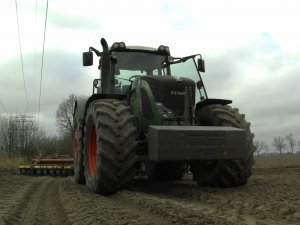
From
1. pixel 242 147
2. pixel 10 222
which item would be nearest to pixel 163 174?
pixel 242 147

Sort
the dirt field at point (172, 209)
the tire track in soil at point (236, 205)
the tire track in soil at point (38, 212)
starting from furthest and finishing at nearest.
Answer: the tire track in soil at point (38, 212) < the dirt field at point (172, 209) < the tire track in soil at point (236, 205)

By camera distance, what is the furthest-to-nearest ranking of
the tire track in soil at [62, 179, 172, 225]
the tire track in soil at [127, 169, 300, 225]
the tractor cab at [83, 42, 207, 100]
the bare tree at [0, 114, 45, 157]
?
1. the bare tree at [0, 114, 45, 157]
2. the tractor cab at [83, 42, 207, 100]
3. the tire track in soil at [62, 179, 172, 225]
4. the tire track in soil at [127, 169, 300, 225]

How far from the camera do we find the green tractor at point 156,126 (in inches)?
243

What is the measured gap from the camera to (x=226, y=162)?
A: 703 cm

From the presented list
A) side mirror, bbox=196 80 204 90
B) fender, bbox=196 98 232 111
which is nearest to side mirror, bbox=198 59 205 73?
side mirror, bbox=196 80 204 90

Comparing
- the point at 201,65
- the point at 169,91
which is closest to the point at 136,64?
the point at 201,65

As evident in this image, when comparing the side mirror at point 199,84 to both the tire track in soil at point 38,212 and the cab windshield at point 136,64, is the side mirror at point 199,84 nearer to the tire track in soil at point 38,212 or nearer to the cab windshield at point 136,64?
the cab windshield at point 136,64

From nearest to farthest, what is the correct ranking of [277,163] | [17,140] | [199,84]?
[199,84], [277,163], [17,140]

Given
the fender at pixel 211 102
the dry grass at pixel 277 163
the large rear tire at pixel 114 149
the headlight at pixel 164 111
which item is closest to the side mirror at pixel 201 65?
the fender at pixel 211 102

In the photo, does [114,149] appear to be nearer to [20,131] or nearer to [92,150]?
[92,150]

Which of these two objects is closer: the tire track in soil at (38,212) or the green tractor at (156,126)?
the tire track in soil at (38,212)

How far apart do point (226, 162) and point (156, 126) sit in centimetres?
161

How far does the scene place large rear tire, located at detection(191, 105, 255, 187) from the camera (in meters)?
7.03

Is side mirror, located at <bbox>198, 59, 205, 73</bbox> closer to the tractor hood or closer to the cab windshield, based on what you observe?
the cab windshield
